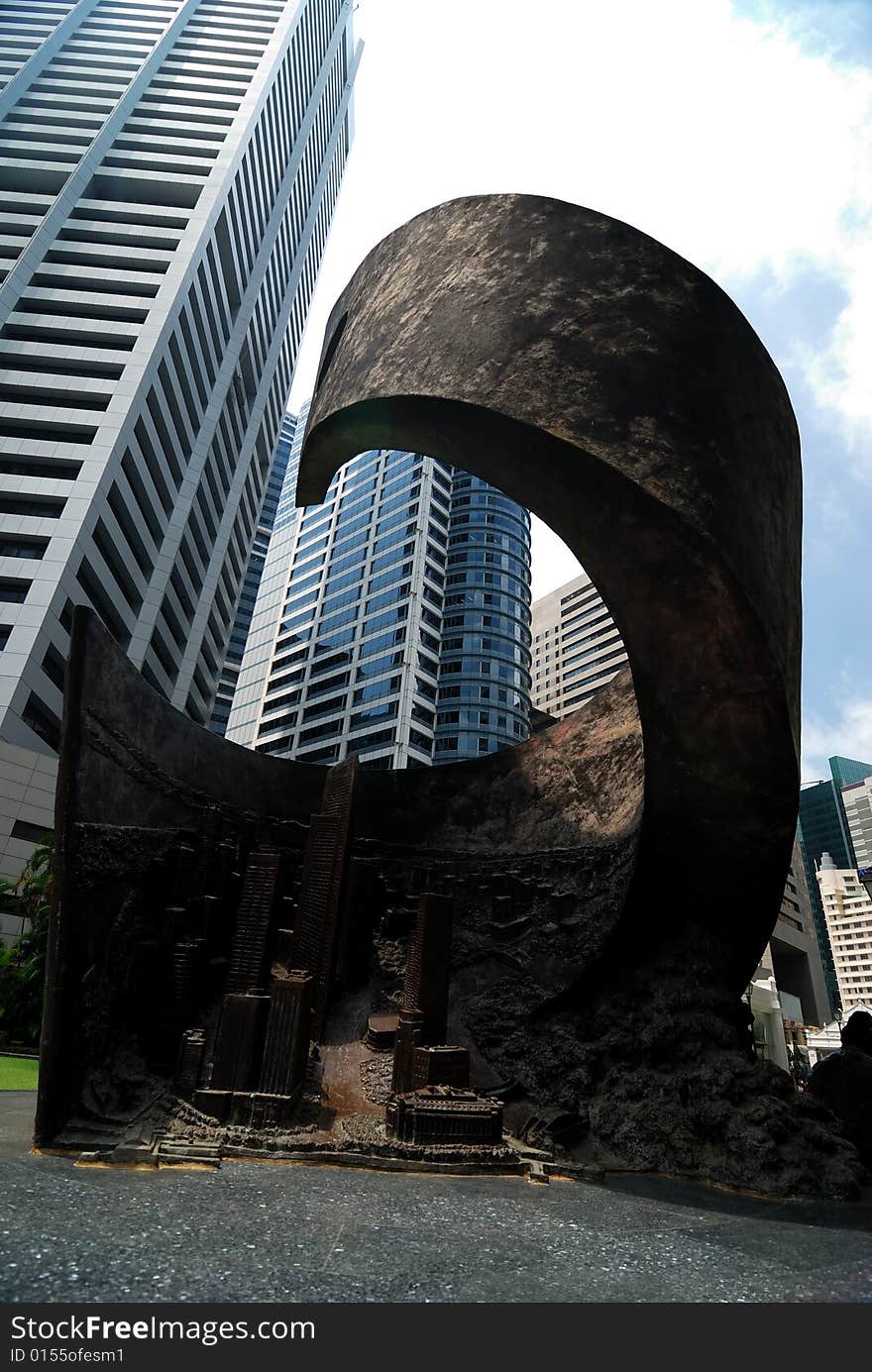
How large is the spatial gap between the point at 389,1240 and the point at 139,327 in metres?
40.6

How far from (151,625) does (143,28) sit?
43541mm

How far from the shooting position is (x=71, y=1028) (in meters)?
6.12

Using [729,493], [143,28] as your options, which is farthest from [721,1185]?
[143,28]

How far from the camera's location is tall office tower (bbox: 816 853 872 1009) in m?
76.1

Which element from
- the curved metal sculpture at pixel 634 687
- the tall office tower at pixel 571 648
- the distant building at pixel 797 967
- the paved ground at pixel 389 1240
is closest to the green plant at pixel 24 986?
the curved metal sculpture at pixel 634 687

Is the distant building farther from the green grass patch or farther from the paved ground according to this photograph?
the paved ground

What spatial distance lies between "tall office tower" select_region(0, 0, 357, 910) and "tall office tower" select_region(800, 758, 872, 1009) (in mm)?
90340

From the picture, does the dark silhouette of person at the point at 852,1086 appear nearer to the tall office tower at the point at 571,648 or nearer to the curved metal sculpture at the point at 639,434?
the curved metal sculpture at the point at 639,434

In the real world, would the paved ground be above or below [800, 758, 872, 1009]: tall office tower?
below

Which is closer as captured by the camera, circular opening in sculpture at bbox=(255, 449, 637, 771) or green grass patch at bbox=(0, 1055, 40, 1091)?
green grass patch at bbox=(0, 1055, 40, 1091)

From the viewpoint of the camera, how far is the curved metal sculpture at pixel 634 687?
639 cm

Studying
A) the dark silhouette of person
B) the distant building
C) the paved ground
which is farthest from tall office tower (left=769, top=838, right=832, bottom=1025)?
the paved ground

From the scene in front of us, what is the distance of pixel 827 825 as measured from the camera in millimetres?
108938

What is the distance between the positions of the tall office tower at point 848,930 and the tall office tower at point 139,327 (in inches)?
2895
